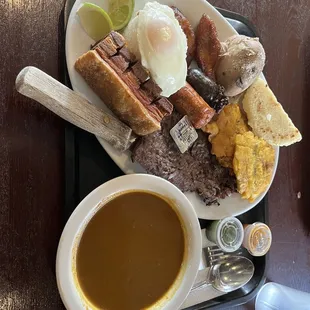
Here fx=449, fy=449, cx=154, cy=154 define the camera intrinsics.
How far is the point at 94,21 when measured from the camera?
4.70 ft

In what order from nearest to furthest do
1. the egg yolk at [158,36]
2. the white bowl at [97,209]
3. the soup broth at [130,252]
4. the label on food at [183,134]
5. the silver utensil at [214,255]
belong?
the white bowl at [97,209] < the soup broth at [130,252] < the egg yolk at [158,36] < the label on food at [183,134] < the silver utensil at [214,255]

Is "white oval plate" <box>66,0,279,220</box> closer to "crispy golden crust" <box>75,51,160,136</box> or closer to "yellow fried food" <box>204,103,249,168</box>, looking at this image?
"crispy golden crust" <box>75,51,160,136</box>

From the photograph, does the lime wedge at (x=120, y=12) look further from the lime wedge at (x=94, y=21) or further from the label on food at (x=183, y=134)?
the label on food at (x=183, y=134)

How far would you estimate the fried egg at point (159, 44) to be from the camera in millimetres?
1425

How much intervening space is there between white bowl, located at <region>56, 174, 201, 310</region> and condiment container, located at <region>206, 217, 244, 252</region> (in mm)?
200

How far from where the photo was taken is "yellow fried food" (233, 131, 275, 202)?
1.69m

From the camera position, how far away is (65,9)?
56.3 inches

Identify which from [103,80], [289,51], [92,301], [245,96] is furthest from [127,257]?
[289,51]

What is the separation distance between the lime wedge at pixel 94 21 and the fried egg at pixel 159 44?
9cm

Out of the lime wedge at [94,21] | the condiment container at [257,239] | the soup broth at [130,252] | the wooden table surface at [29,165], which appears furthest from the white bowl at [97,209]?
the lime wedge at [94,21]

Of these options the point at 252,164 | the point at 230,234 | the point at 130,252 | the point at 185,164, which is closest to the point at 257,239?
the point at 230,234

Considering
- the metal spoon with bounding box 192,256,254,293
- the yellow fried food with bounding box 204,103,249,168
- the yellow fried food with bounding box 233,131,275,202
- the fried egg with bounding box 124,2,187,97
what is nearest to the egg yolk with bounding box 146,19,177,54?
the fried egg with bounding box 124,2,187,97

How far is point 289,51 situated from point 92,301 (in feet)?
4.64

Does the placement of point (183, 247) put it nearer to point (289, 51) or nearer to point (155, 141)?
point (155, 141)
